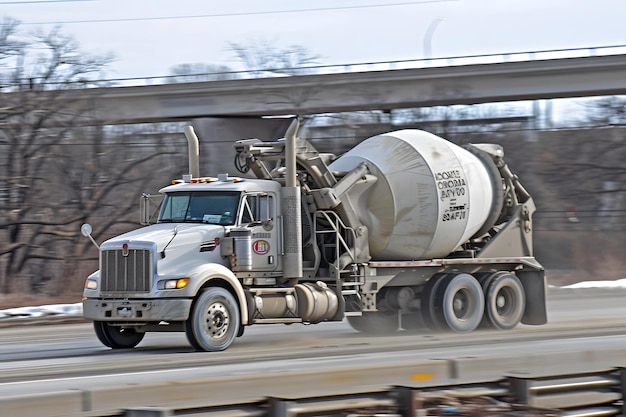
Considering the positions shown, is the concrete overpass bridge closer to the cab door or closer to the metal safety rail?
the cab door

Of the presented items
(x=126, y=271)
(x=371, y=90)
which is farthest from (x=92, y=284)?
(x=371, y=90)

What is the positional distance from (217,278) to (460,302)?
5.79 m

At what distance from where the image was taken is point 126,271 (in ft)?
53.8

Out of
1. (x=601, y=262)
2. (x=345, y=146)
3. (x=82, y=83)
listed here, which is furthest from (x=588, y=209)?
(x=82, y=83)

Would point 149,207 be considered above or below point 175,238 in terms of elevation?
above

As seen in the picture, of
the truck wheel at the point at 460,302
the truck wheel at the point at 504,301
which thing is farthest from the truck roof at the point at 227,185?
the truck wheel at the point at 504,301

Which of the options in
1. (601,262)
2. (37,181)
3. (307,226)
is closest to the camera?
(307,226)

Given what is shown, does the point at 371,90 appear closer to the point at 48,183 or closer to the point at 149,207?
the point at 48,183

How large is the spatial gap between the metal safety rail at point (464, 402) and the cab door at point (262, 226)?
841cm

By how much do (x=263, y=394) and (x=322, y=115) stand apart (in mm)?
41825

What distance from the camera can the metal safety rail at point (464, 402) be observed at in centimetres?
795

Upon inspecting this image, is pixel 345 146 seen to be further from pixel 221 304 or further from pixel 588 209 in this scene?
pixel 221 304

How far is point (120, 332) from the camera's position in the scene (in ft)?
57.2

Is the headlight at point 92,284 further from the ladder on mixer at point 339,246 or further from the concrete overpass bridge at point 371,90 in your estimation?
the concrete overpass bridge at point 371,90
